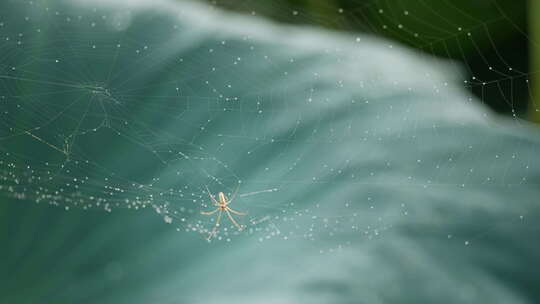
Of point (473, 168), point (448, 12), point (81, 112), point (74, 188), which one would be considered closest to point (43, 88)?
point (81, 112)

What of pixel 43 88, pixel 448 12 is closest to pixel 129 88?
pixel 43 88

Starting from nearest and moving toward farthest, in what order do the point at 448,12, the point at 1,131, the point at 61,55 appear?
the point at 448,12 < the point at 61,55 < the point at 1,131

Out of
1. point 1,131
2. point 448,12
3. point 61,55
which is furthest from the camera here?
point 1,131

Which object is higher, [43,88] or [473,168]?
[43,88]

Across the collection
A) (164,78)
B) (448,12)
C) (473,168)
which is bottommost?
(473,168)

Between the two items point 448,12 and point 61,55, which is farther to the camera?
point 61,55

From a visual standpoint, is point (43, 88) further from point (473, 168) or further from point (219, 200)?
point (473, 168)

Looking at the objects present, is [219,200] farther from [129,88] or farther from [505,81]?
[505,81]
